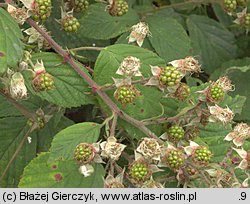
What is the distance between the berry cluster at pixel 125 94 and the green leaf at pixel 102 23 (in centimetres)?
77

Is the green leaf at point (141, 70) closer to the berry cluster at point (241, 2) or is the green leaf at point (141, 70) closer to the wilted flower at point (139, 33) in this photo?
the wilted flower at point (139, 33)

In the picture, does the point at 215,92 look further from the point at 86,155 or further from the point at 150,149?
the point at 86,155

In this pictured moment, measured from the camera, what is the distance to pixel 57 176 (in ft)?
7.54

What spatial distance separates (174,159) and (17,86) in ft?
2.15

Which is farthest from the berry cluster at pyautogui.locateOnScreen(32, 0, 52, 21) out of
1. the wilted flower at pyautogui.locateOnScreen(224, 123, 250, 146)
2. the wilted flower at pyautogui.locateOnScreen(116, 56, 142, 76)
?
the wilted flower at pyautogui.locateOnScreen(224, 123, 250, 146)

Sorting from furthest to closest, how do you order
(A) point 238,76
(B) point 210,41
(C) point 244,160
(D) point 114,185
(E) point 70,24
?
1. (B) point 210,41
2. (A) point 238,76
3. (E) point 70,24
4. (C) point 244,160
5. (D) point 114,185

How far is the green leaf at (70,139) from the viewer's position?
7.06ft

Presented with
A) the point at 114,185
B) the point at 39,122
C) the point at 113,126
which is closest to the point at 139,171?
the point at 114,185

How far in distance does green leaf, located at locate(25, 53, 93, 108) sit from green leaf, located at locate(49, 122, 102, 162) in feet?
0.60

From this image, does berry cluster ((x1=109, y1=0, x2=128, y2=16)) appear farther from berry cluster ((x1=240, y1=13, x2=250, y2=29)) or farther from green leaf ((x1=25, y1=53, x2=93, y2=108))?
berry cluster ((x1=240, y1=13, x2=250, y2=29))

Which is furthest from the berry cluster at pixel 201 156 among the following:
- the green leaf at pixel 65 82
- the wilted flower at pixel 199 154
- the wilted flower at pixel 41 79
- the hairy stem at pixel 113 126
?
the wilted flower at pixel 41 79
